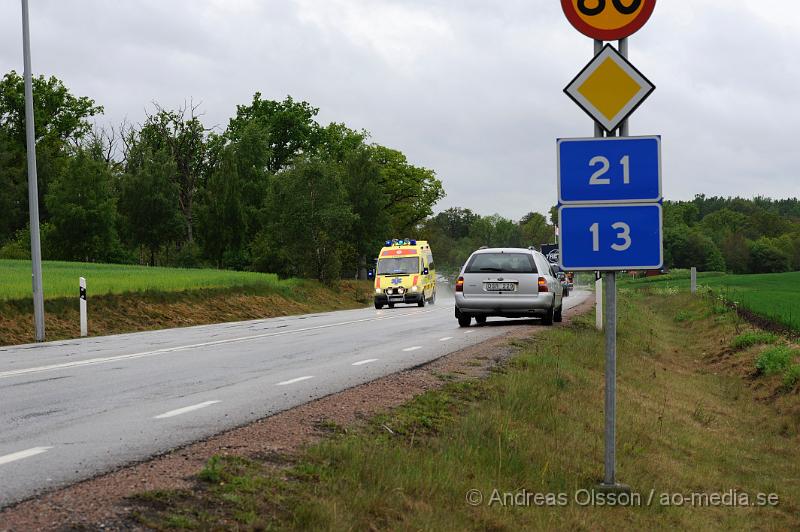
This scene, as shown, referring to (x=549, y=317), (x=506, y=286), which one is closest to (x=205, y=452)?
(x=506, y=286)

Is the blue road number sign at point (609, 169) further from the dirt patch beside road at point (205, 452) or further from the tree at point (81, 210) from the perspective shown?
the tree at point (81, 210)

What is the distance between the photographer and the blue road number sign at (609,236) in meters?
6.30

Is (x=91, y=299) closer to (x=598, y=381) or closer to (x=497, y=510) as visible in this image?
(x=598, y=381)

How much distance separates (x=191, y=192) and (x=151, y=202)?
8605 millimetres

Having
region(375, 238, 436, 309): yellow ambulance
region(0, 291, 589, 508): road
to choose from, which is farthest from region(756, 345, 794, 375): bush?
region(375, 238, 436, 309): yellow ambulance

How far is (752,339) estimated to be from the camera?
1912cm

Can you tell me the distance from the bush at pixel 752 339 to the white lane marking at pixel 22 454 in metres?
15.4

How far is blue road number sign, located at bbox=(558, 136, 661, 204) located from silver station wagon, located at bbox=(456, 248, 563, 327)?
14.6 m

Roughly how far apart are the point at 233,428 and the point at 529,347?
28.6 ft

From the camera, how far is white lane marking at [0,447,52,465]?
603cm

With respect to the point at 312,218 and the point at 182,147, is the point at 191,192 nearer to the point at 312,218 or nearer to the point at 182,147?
the point at 182,147

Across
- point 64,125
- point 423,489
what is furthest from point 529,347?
point 64,125

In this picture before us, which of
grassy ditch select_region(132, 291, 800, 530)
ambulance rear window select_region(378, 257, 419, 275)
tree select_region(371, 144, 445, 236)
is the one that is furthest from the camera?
tree select_region(371, 144, 445, 236)

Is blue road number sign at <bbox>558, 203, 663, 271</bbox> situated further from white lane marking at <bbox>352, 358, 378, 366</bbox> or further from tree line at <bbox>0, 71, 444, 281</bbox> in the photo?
tree line at <bbox>0, 71, 444, 281</bbox>
